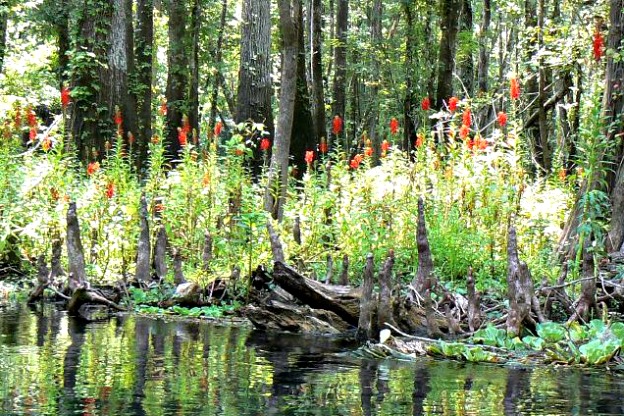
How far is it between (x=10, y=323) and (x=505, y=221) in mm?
5259

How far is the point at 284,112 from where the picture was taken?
439 inches

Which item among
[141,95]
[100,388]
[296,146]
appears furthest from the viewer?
[141,95]

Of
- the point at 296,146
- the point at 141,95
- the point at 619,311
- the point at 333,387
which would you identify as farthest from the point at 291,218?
the point at 141,95

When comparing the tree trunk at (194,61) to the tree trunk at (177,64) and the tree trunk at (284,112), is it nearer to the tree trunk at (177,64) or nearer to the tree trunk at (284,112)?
the tree trunk at (177,64)

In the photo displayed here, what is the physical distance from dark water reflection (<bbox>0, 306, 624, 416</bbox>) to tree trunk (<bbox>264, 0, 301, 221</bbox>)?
12.6 feet

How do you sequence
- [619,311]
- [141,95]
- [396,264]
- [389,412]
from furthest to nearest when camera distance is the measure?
1. [141,95]
2. [396,264]
3. [619,311]
4. [389,412]

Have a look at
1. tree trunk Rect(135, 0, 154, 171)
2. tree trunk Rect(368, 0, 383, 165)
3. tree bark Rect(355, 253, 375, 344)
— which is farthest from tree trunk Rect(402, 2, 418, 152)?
tree bark Rect(355, 253, 375, 344)

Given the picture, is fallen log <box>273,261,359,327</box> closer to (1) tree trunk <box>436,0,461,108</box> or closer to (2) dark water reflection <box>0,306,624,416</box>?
(2) dark water reflection <box>0,306,624,416</box>

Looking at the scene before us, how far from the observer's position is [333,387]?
17.0 ft

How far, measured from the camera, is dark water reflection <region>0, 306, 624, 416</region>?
14.9 feet

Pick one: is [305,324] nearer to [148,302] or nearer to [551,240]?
[148,302]

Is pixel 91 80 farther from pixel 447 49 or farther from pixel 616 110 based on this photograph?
pixel 616 110

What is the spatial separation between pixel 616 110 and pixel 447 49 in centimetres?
1101

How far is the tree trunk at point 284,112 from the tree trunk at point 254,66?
3.87m
